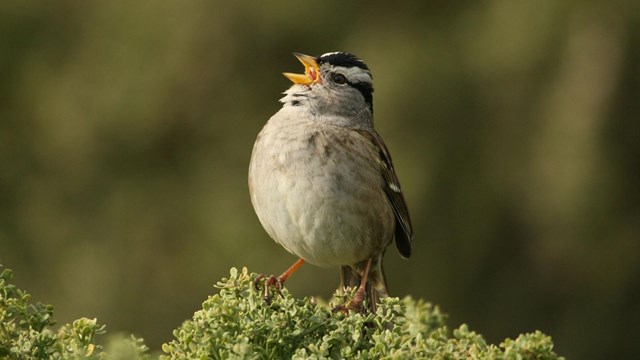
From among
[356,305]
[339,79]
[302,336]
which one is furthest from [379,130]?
[302,336]

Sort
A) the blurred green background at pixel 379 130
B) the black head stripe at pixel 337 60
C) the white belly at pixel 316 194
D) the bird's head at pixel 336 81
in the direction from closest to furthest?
the white belly at pixel 316 194 → the bird's head at pixel 336 81 → the black head stripe at pixel 337 60 → the blurred green background at pixel 379 130

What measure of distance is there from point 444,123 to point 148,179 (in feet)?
6.86

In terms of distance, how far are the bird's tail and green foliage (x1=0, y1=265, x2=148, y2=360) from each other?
1.63 meters

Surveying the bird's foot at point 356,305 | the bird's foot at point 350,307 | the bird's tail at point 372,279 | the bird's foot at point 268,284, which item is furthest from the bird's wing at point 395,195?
the bird's foot at point 268,284

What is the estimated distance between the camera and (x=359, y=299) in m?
3.87

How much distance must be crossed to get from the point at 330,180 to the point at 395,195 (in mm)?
580

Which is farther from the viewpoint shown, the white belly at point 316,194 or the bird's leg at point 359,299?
the white belly at point 316,194

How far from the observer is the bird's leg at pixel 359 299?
306 cm

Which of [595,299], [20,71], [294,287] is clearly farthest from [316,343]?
[20,71]

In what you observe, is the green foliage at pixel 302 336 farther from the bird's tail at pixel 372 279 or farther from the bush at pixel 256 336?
the bird's tail at pixel 372 279

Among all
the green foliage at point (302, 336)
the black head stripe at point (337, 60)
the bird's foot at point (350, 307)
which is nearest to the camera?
the green foliage at point (302, 336)

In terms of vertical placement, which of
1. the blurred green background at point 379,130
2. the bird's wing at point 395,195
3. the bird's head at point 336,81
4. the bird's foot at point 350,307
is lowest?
the bird's foot at point 350,307

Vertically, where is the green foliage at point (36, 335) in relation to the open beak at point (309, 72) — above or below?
below

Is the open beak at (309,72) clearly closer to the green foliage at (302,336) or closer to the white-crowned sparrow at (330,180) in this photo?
the white-crowned sparrow at (330,180)
